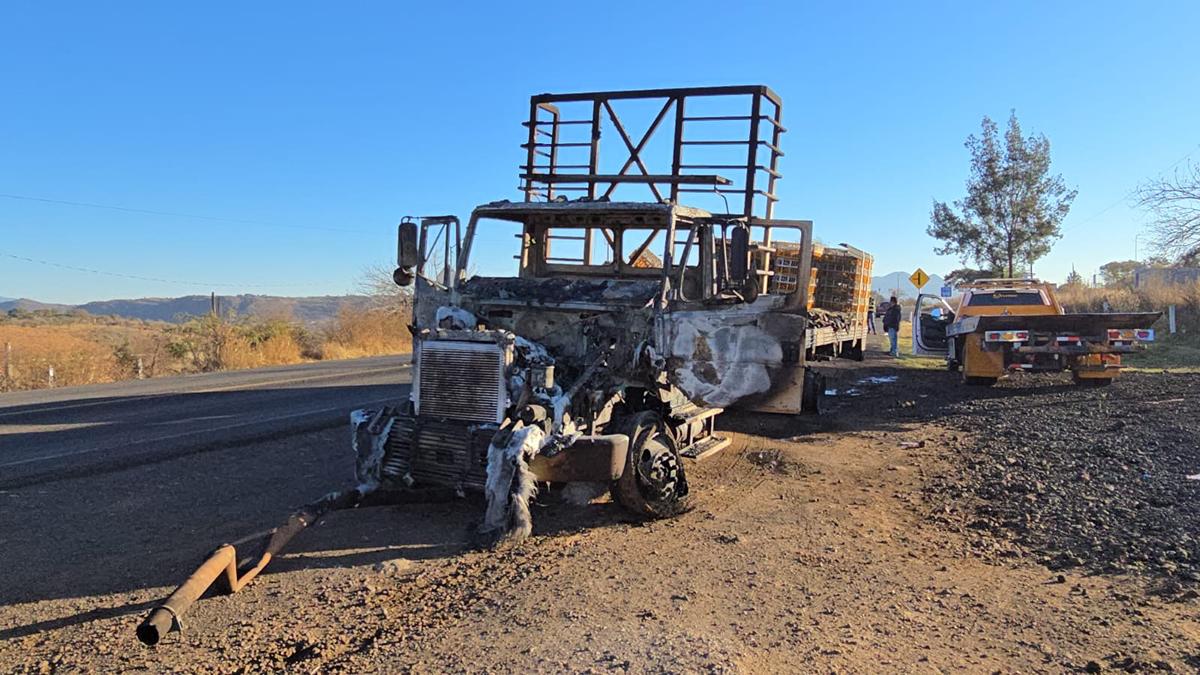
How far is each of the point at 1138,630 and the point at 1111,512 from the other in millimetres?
2295

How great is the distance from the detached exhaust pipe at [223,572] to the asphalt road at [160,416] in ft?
12.4

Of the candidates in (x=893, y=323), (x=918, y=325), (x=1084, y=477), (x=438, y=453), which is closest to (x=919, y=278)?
(x=893, y=323)

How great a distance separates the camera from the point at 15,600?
14.2 feet

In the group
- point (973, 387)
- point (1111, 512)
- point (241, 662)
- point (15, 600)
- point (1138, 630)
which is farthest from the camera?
point (973, 387)

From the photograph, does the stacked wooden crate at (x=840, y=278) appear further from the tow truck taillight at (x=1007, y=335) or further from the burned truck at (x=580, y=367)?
the burned truck at (x=580, y=367)

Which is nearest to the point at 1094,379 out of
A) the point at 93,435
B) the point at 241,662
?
the point at 241,662

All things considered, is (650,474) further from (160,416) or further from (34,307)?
(34,307)

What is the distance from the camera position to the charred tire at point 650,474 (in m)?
5.59

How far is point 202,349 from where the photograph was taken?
2314 cm

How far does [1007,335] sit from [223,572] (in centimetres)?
1182

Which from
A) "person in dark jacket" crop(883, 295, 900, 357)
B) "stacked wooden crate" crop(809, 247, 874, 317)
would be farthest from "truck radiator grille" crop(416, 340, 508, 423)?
"person in dark jacket" crop(883, 295, 900, 357)

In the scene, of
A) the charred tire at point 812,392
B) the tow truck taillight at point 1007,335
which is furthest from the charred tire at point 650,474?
the tow truck taillight at point 1007,335

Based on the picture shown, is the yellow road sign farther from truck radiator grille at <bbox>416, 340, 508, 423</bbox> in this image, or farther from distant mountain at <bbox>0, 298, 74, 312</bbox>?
distant mountain at <bbox>0, 298, 74, 312</bbox>

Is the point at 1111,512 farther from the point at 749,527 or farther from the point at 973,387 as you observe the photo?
the point at 973,387
